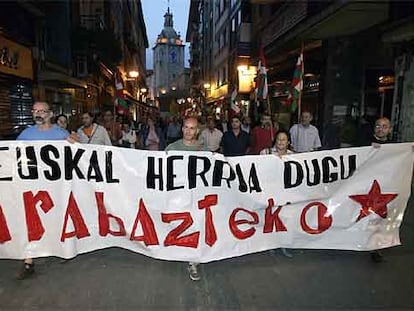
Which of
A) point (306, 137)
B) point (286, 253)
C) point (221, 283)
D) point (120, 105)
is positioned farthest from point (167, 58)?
point (221, 283)

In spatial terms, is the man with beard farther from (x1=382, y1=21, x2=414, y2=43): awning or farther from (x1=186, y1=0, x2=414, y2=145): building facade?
(x1=382, y1=21, x2=414, y2=43): awning

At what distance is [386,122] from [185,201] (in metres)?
2.75

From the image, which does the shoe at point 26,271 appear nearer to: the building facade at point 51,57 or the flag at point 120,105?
the building facade at point 51,57

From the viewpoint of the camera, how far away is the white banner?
167 inches

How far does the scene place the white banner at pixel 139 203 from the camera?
4.24 m

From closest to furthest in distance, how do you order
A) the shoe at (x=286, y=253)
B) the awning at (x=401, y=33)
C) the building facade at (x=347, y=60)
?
1. the shoe at (x=286, y=253)
2. the awning at (x=401, y=33)
3. the building facade at (x=347, y=60)

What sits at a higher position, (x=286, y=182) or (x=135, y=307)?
(x=286, y=182)

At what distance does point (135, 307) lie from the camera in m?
3.64

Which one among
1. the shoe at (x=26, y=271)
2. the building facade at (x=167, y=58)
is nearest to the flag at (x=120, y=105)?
the shoe at (x=26, y=271)

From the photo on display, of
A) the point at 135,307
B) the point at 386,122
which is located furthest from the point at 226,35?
the point at 135,307

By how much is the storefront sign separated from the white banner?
23.8 ft

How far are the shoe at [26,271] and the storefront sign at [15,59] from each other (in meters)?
7.43

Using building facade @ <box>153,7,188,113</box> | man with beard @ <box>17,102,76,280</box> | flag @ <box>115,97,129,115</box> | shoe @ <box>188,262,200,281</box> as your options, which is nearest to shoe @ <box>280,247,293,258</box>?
shoe @ <box>188,262,200,281</box>

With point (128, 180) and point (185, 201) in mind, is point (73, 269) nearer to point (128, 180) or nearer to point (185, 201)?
point (128, 180)
